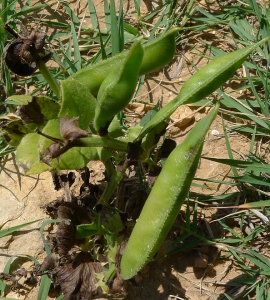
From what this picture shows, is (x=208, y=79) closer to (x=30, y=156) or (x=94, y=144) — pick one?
(x=94, y=144)

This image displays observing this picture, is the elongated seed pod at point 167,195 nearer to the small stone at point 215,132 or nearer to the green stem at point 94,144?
the green stem at point 94,144

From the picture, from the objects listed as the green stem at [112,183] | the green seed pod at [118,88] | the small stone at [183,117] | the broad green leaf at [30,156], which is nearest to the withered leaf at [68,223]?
the green stem at [112,183]

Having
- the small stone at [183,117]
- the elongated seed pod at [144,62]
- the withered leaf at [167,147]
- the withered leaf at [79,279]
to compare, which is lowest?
the withered leaf at [79,279]

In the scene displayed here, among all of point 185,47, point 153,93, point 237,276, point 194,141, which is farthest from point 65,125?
point 185,47

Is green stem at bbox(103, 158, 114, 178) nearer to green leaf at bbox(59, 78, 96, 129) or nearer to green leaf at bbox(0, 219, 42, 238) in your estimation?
green leaf at bbox(59, 78, 96, 129)

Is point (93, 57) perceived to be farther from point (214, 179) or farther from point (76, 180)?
point (214, 179)

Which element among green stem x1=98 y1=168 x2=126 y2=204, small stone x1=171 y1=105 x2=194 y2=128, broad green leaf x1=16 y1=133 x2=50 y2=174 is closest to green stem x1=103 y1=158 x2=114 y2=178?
green stem x1=98 y1=168 x2=126 y2=204
